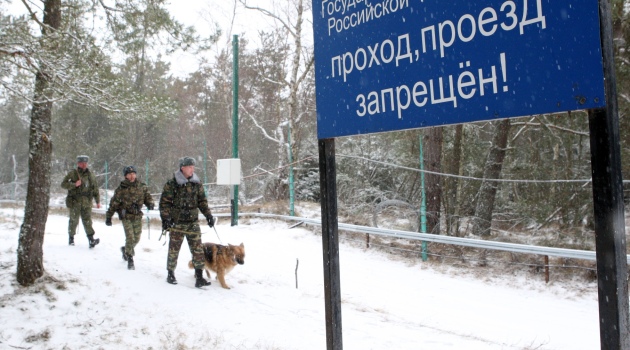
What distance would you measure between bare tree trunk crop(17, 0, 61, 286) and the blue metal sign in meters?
4.70

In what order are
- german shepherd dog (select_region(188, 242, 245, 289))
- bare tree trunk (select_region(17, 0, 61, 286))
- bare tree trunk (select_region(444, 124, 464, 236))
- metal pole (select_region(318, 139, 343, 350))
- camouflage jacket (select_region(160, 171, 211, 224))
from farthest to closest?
bare tree trunk (select_region(444, 124, 464, 236)) < german shepherd dog (select_region(188, 242, 245, 289)) < camouflage jacket (select_region(160, 171, 211, 224)) < bare tree trunk (select_region(17, 0, 61, 286)) < metal pole (select_region(318, 139, 343, 350))

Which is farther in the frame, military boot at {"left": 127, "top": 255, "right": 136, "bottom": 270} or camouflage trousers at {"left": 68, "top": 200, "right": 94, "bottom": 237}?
camouflage trousers at {"left": 68, "top": 200, "right": 94, "bottom": 237}

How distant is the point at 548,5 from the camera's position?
2000 millimetres

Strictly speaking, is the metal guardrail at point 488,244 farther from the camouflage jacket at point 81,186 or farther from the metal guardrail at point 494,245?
the camouflage jacket at point 81,186

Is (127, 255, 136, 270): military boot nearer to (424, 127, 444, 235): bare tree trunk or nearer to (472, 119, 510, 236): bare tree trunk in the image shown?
(424, 127, 444, 235): bare tree trunk

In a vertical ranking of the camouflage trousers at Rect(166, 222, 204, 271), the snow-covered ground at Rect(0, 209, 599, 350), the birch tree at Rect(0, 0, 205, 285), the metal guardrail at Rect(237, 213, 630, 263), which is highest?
the birch tree at Rect(0, 0, 205, 285)

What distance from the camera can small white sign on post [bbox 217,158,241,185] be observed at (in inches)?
508

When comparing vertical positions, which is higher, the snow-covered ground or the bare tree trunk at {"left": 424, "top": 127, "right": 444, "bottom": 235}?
the bare tree trunk at {"left": 424, "top": 127, "right": 444, "bottom": 235}

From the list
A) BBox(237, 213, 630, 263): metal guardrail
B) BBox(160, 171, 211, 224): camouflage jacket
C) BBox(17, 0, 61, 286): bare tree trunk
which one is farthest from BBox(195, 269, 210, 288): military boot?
BBox(237, 213, 630, 263): metal guardrail

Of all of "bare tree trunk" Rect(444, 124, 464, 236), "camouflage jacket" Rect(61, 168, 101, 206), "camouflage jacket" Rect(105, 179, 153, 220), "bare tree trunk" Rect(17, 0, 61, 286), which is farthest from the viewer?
"bare tree trunk" Rect(444, 124, 464, 236)

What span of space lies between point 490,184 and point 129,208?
8.20 m

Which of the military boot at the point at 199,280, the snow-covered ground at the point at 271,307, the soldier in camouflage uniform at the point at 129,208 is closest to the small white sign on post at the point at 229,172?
the snow-covered ground at the point at 271,307

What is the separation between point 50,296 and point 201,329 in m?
2.10

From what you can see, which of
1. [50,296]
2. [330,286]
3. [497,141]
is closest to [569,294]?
[497,141]
